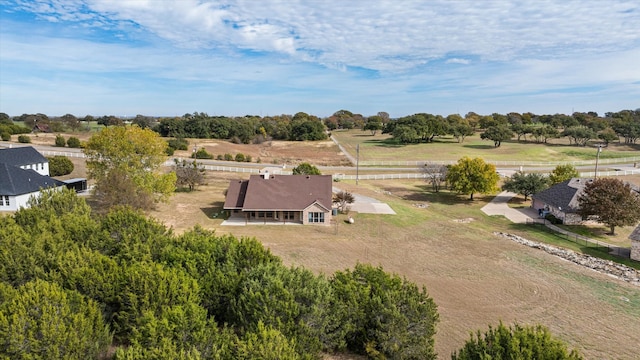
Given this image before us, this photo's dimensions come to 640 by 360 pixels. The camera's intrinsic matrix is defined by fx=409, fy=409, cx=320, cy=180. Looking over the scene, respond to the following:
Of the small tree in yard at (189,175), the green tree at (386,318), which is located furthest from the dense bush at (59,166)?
the green tree at (386,318)

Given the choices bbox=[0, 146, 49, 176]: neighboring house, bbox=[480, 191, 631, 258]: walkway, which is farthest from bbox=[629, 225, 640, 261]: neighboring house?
bbox=[0, 146, 49, 176]: neighboring house

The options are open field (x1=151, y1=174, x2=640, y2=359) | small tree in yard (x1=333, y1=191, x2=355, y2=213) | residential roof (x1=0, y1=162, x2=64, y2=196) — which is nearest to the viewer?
open field (x1=151, y1=174, x2=640, y2=359)

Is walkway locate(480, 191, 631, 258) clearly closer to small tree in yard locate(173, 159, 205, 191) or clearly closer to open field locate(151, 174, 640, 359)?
open field locate(151, 174, 640, 359)

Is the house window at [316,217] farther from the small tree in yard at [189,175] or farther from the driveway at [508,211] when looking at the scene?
the driveway at [508,211]

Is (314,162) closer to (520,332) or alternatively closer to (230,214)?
(230,214)

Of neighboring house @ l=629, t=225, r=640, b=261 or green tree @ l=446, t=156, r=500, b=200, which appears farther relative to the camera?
green tree @ l=446, t=156, r=500, b=200

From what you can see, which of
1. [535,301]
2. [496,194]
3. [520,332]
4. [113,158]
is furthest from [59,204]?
[496,194]

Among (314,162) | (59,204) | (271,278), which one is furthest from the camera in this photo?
(314,162)
